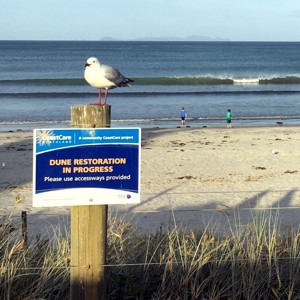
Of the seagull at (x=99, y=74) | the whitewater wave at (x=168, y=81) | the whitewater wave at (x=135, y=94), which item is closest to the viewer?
the seagull at (x=99, y=74)

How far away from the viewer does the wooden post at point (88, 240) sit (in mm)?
3939

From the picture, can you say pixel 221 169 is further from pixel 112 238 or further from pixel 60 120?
pixel 60 120

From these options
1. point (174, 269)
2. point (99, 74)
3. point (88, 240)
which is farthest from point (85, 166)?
point (99, 74)

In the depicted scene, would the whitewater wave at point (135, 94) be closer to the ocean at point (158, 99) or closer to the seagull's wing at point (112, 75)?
the ocean at point (158, 99)

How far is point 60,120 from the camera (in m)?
28.7

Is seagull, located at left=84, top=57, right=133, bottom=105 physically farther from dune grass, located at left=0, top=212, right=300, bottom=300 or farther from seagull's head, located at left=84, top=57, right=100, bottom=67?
dune grass, located at left=0, top=212, right=300, bottom=300

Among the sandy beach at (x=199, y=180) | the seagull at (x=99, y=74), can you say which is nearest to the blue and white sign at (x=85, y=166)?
the seagull at (x=99, y=74)

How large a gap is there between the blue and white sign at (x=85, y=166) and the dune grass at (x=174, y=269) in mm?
753

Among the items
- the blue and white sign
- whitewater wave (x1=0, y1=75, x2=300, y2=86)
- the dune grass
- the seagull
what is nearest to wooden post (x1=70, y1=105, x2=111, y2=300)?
the blue and white sign

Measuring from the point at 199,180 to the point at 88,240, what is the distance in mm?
9459

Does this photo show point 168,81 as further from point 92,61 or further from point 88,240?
point 88,240

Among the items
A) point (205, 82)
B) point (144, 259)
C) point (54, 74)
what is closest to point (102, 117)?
point (144, 259)

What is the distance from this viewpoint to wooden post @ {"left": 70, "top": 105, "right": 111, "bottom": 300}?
394 centimetres

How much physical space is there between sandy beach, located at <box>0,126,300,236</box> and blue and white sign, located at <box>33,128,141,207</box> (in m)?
2.88
